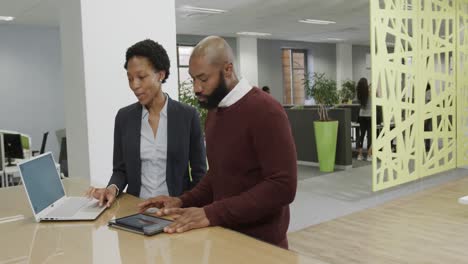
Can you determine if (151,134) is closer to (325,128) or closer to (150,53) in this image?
(150,53)

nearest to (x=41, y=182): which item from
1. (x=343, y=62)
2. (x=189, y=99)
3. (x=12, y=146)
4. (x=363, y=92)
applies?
(x=189, y=99)

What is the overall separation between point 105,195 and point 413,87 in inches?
208

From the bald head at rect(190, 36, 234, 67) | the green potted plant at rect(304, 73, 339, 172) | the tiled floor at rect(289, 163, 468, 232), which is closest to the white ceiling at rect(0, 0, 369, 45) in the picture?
the green potted plant at rect(304, 73, 339, 172)

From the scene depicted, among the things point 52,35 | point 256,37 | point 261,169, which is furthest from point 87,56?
point 256,37

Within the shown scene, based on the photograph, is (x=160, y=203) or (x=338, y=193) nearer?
(x=160, y=203)

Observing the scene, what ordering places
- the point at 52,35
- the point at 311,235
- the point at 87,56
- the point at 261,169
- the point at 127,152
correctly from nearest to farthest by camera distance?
1. the point at 261,169
2. the point at 127,152
3. the point at 87,56
4. the point at 311,235
5. the point at 52,35

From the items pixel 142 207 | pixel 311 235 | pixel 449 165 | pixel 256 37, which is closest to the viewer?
pixel 142 207

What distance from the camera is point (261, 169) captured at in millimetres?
1635

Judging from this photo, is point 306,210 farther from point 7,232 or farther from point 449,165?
point 7,232

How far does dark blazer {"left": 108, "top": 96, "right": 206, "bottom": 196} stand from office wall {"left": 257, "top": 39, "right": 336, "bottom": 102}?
11.6 meters

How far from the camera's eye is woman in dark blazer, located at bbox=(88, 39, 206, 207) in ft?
6.79

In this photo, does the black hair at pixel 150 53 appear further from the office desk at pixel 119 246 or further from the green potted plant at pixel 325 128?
the green potted plant at pixel 325 128

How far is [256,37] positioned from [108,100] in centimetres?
1017

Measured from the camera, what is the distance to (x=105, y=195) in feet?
6.68
